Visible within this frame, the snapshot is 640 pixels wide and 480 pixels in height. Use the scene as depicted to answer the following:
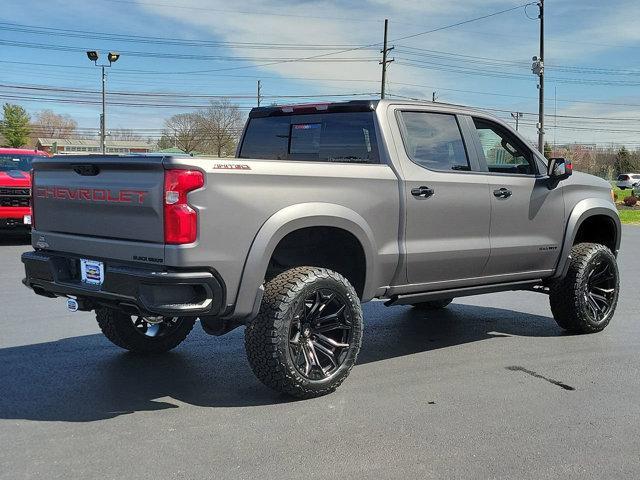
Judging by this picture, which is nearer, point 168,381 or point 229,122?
point 168,381

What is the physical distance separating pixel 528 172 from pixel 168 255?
11.7ft

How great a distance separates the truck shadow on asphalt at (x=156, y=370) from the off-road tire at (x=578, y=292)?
0.25 m

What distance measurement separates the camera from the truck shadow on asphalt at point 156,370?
4352mm

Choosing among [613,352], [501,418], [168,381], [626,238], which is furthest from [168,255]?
[626,238]

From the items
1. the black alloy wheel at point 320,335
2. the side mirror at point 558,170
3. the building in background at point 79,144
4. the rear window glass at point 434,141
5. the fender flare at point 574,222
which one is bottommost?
the black alloy wheel at point 320,335

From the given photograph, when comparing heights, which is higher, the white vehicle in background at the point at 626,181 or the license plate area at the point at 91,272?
the white vehicle in background at the point at 626,181

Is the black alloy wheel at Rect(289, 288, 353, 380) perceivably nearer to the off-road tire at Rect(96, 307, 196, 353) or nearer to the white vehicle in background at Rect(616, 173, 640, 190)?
the off-road tire at Rect(96, 307, 196, 353)

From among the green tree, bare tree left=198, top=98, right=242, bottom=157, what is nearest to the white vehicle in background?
bare tree left=198, top=98, right=242, bottom=157

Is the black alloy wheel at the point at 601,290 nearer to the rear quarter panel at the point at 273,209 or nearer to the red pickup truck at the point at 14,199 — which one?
the rear quarter panel at the point at 273,209

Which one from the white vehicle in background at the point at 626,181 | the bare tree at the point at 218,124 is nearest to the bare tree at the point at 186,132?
the bare tree at the point at 218,124

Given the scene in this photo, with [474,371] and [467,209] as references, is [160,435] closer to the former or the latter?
[474,371]

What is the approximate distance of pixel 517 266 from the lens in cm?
587

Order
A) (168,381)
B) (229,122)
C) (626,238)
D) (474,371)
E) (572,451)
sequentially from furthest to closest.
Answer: (229,122), (626,238), (474,371), (168,381), (572,451)

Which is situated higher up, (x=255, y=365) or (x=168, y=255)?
(x=168, y=255)
